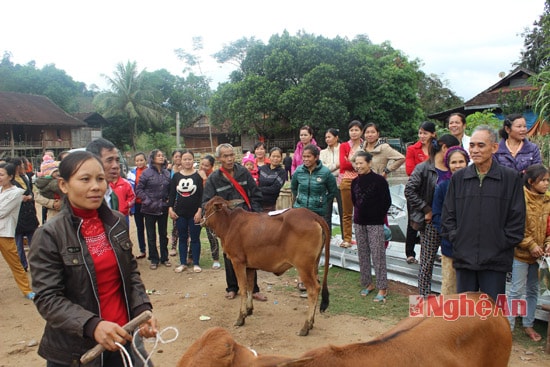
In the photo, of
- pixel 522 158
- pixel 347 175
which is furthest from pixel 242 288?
pixel 522 158

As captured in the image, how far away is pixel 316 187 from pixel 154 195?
11.2ft

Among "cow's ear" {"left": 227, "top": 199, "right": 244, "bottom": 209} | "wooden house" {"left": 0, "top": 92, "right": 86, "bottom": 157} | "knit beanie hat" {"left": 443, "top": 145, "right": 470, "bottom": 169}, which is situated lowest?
"cow's ear" {"left": 227, "top": 199, "right": 244, "bottom": 209}

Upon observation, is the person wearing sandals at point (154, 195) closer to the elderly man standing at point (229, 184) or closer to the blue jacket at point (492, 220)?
the elderly man standing at point (229, 184)

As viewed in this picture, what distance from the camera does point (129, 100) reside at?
141ft

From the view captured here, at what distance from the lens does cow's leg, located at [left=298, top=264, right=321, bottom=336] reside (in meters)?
4.97

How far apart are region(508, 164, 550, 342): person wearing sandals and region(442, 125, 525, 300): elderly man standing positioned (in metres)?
1.09

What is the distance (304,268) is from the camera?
510 cm

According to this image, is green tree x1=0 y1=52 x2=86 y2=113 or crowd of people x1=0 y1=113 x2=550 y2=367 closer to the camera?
crowd of people x1=0 y1=113 x2=550 y2=367

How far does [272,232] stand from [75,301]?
316 centimetres

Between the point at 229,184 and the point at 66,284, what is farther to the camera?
the point at 229,184

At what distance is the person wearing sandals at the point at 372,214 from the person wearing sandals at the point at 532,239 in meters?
1.70

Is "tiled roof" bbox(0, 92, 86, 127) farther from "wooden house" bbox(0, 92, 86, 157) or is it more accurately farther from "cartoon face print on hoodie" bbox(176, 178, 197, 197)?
Answer: "cartoon face print on hoodie" bbox(176, 178, 197, 197)

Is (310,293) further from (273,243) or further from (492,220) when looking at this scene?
(492,220)

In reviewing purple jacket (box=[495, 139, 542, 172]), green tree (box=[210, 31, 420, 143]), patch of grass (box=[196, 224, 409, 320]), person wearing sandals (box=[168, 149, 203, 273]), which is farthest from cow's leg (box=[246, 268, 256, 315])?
green tree (box=[210, 31, 420, 143])
